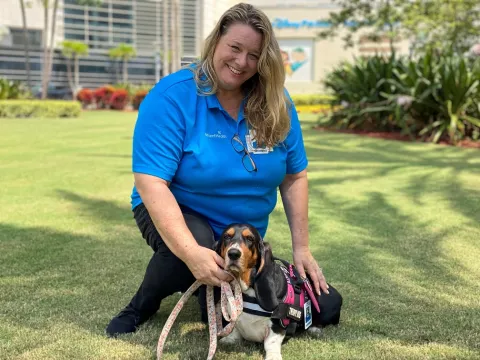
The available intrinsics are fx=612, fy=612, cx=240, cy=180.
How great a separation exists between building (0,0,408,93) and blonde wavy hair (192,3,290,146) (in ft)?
169

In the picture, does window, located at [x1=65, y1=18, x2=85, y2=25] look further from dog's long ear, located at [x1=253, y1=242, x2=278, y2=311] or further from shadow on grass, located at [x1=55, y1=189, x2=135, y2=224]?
dog's long ear, located at [x1=253, y1=242, x2=278, y2=311]

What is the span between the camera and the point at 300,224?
133 inches

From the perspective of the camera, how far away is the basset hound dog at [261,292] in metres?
2.76

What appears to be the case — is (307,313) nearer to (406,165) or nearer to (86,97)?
(406,165)

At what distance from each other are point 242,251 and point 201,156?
57cm

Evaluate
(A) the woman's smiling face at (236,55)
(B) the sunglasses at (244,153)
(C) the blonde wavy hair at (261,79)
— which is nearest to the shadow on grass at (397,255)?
(B) the sunglasses at (244,153)

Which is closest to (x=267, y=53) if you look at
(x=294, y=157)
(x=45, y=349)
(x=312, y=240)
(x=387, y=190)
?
(x=294, y=157)

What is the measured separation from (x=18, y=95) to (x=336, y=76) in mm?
19659

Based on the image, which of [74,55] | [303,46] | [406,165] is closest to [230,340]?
[406,165]

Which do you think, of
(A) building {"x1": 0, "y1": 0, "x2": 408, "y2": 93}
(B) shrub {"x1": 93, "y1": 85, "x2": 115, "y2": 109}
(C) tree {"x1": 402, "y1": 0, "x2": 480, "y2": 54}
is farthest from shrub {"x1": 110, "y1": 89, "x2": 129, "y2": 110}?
(A) building {"x1": 0, "y1": 0, "x2": 408, "y2": 93}

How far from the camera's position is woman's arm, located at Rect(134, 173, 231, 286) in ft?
9.00

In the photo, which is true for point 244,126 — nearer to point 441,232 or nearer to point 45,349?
point 45,349

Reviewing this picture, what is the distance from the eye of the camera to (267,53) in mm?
3045

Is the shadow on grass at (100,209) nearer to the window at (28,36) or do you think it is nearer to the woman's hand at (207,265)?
the woman's hand at (207,265)
